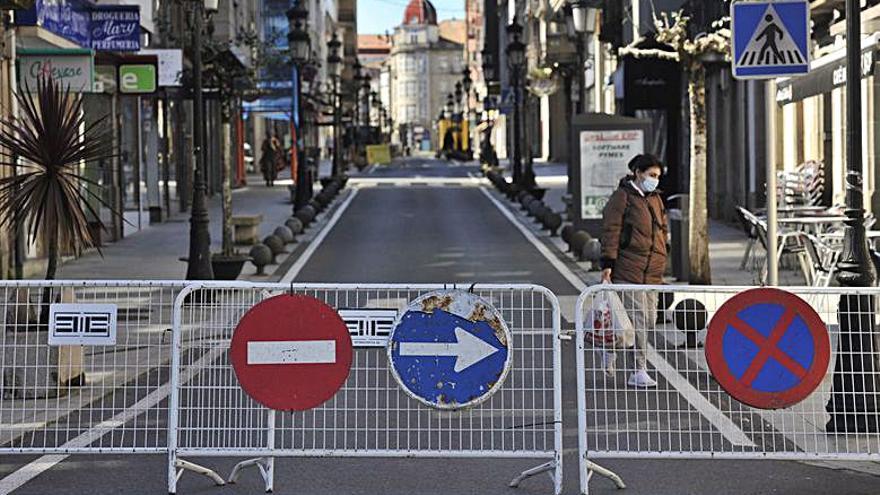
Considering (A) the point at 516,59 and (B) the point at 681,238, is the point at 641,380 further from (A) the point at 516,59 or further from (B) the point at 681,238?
(A) the point at 516,59

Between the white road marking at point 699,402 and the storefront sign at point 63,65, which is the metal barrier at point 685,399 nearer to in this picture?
the white road marking at point 699,402

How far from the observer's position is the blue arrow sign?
8.56m

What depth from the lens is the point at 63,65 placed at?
72.4 feet

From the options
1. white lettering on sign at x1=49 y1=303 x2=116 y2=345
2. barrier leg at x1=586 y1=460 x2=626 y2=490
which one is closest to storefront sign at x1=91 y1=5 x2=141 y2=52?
white lettering on sign at x1=49 y1=303 x2=116 y2=345

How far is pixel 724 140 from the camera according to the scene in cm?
3644

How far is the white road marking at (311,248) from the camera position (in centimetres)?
2319

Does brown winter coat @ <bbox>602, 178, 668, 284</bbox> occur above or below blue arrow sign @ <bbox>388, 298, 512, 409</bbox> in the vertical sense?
above

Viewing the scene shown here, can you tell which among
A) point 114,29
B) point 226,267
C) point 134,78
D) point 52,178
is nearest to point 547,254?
point 226,267

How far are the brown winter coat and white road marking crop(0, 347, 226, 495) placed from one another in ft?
12.9

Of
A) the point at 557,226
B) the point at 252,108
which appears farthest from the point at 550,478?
the point at 252,108

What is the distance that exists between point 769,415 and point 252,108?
155 ft

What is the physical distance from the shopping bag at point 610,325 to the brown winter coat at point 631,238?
313 centimetres

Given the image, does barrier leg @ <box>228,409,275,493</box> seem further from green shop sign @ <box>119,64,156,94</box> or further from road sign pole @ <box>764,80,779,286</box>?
green shop sign @ <box>119,64,156,94</box>

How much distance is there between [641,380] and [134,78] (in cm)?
1982
